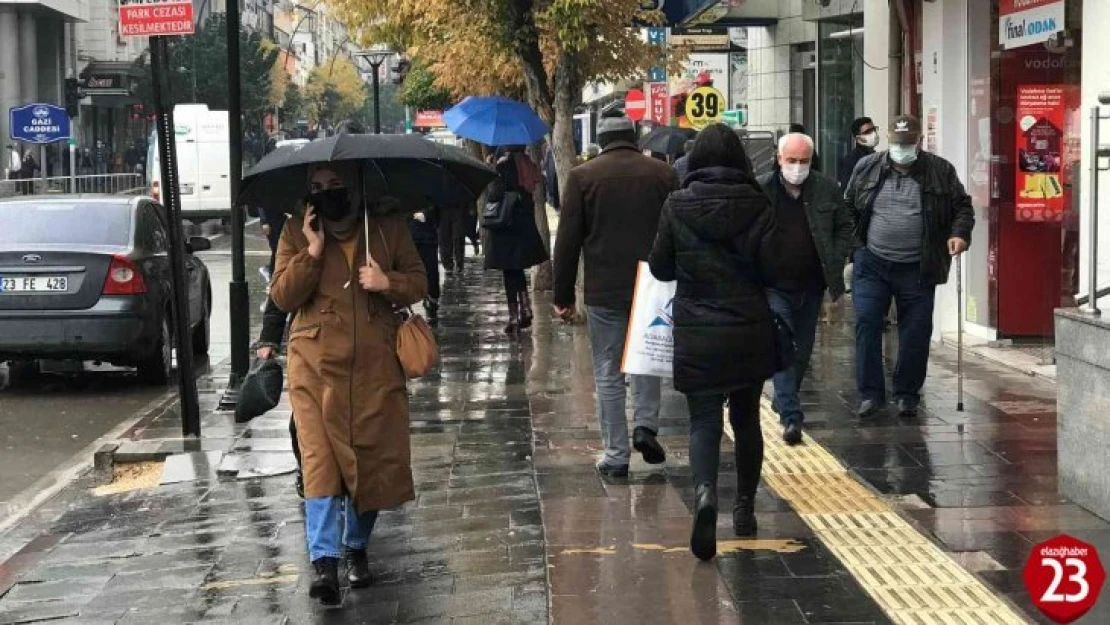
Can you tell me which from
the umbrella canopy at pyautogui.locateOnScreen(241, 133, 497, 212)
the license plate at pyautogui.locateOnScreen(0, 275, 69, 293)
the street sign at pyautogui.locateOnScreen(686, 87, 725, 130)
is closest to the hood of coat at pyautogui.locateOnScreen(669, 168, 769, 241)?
the umbrella canopy at pyautogui.locateOnScreen(241, 133, 497, 212)

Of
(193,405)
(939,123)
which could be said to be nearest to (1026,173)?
(939,123)

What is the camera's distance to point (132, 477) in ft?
31.7

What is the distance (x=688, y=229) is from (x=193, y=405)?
471cm

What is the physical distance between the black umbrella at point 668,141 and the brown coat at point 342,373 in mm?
16039

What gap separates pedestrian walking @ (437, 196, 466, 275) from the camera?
70.3 feet

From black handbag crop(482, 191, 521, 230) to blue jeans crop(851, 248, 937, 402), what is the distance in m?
5.60

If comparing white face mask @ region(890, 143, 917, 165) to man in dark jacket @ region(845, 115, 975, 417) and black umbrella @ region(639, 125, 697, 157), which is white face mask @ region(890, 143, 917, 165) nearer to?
man in dark jacket @ region(845, 115, 975, 417)

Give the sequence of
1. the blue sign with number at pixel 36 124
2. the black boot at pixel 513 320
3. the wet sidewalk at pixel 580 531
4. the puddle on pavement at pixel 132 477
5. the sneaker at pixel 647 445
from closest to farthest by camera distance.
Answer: the wet sidewalk at pixel 580 531 → the sneaker at pixel 647 445 → the puddle on pavement at pixel 132 477 → the black boot at pixel 513 320 → the blue sign with number at pixel 36 124

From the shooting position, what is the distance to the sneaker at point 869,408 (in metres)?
9.94

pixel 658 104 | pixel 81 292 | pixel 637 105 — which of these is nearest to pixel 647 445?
pixel 81 292

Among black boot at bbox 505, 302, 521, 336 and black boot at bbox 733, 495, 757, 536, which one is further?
black boot at bbox 505, 302, 521, 336

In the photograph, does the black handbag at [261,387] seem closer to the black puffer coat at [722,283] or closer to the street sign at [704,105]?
the black puffer coat at [722,283]

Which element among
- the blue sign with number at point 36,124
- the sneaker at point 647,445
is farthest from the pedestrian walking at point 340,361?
the blue sign with number at point 36,124

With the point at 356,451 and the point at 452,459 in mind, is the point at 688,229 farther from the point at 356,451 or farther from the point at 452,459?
the point at 452,459
